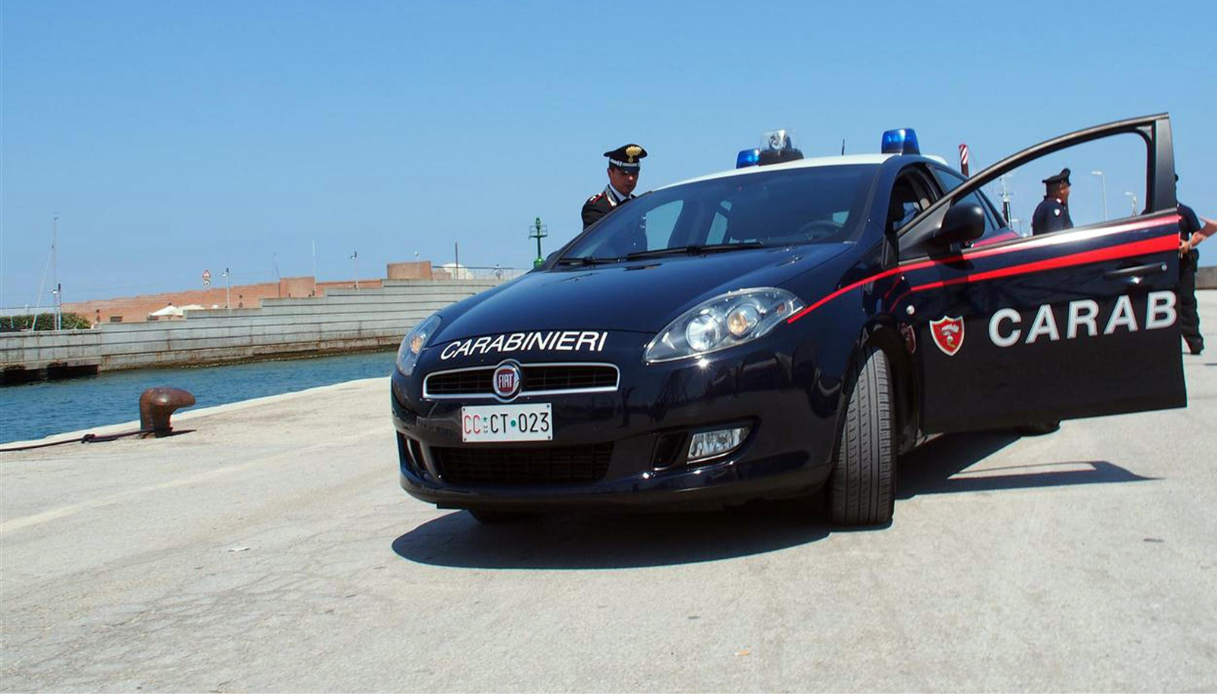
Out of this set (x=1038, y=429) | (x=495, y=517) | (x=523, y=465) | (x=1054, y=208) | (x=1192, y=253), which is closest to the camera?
(x=523, y=465)

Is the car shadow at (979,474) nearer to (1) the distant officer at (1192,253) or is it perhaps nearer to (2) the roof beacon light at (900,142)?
(2) the roof beacon light at (900,142)

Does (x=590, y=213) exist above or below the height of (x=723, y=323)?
above

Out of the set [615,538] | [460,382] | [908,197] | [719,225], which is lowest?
[615,538]

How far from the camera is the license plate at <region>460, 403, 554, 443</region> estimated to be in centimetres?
409

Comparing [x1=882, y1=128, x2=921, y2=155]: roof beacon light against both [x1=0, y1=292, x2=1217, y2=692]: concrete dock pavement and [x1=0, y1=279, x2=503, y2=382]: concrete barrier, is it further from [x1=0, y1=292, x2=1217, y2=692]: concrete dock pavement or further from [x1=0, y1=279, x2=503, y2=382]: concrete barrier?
[x1=0, y1=279, x2=503, y2=382]: concrete barrier

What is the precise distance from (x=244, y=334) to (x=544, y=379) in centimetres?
7042

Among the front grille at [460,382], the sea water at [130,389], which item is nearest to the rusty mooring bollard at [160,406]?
the front grille at [460,382]

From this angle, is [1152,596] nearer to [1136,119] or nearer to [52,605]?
[1136,119]

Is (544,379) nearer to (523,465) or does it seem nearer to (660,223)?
(523,465)

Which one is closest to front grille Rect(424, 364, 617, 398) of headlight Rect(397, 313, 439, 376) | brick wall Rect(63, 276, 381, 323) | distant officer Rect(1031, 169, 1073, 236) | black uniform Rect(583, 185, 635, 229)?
headlight Rect(397, 313, 439, 376)

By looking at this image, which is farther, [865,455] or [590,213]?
[590,213]

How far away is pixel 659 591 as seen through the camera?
377 cm

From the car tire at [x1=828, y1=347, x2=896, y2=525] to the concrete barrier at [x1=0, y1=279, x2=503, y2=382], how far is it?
5200 cm

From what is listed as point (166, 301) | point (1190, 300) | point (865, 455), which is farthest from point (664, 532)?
point (166, 301)
